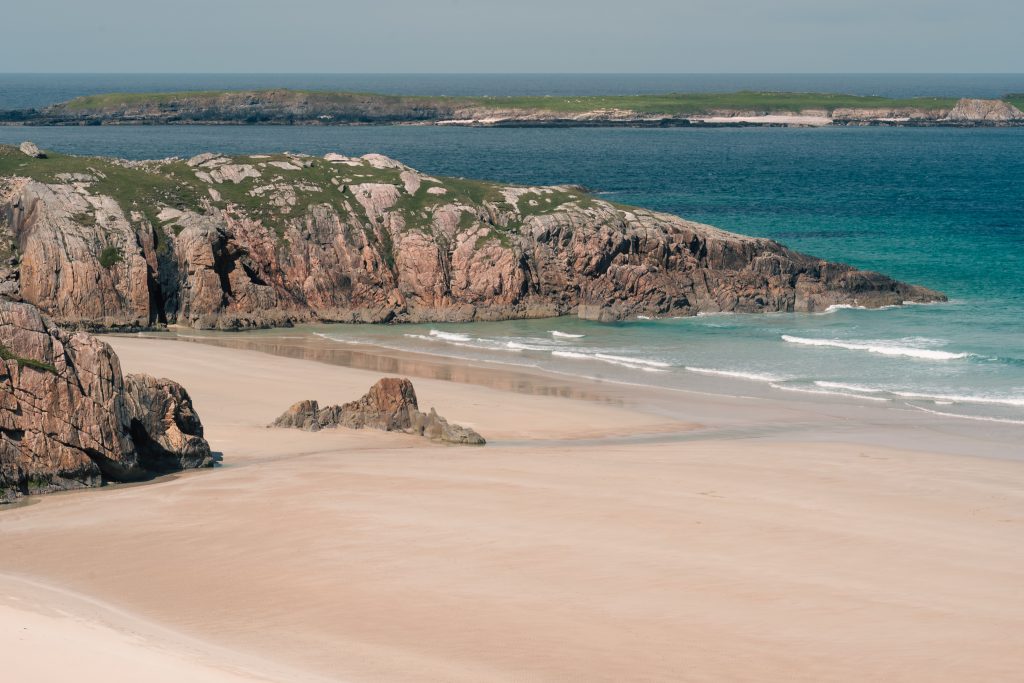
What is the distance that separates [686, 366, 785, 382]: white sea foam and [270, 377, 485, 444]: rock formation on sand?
1279 cm

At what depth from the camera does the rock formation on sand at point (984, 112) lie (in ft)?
582

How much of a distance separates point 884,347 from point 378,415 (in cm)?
2049

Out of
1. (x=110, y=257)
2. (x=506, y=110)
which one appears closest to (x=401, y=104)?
(x=506, y=110)

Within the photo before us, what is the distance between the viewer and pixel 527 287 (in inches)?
1769

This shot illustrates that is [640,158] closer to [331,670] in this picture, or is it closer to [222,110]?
[222,110]

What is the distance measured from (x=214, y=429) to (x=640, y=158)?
92.9 metres

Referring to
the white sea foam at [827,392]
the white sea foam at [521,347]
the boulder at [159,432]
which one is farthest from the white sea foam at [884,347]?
the boulder at [159,432]

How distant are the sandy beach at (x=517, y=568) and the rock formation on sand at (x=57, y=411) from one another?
0.53m

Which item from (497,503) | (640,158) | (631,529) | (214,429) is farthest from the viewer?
(640,158)

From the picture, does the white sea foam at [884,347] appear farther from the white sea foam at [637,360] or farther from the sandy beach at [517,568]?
the sandy beach at [517,568]

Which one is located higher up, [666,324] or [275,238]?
[275,238]

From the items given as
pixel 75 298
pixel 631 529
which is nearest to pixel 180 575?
pixel 631 529

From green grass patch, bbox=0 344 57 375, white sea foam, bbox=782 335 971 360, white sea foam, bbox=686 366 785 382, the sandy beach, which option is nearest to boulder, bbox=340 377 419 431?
the sandy beach

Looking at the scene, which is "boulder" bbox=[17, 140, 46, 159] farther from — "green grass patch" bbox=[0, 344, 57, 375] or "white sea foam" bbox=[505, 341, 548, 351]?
"green grass patch" bbox=[0, 344, 57, 375]
